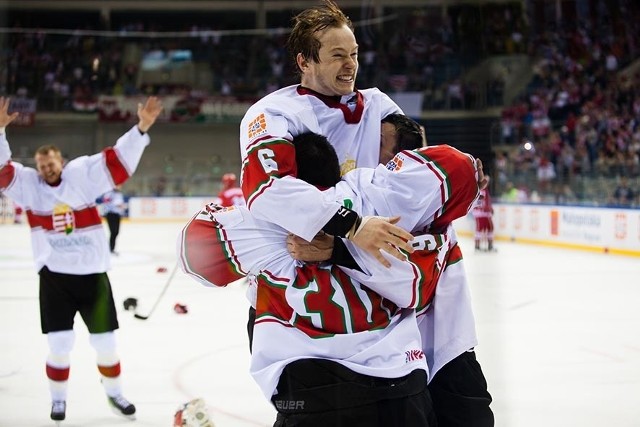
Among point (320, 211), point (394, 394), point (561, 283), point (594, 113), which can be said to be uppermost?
point (594, 113)

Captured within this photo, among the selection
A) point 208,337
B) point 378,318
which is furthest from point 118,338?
point 378,318

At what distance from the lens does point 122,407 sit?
3.58m

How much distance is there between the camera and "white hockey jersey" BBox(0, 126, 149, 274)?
3.61 m

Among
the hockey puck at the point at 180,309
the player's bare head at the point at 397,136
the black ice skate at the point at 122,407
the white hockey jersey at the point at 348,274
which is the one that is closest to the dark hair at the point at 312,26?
the player's bare head at the point at 397,136

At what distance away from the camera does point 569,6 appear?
3.45 meters

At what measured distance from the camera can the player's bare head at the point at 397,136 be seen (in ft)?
5.80

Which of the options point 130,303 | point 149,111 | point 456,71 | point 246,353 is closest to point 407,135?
point 456,71

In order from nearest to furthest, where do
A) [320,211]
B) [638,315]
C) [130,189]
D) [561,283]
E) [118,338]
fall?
[320,211] < [118,338] < [638,315] < [561,283] < [130,189]

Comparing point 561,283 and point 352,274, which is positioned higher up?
point 352,274

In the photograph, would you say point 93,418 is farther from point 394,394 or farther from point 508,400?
point 394,394

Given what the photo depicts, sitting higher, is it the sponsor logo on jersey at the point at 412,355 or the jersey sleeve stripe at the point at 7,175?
the jersey sleeve stripe at the point at 7,175

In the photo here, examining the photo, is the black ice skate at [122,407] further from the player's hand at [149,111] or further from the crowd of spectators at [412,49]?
the crowd of spectators at [412,49]

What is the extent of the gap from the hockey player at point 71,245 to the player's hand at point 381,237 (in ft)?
7.36

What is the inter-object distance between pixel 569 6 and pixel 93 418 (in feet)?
9.06
